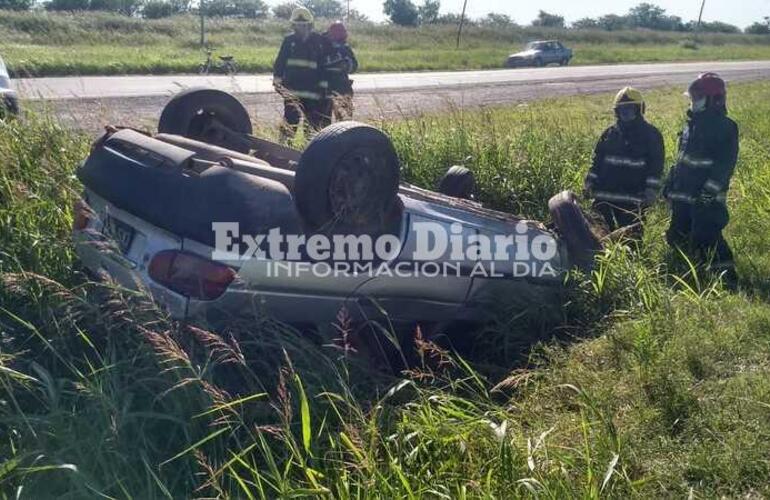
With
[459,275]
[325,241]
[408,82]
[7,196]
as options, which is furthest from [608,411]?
[408,82]

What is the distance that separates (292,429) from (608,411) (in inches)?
52.4

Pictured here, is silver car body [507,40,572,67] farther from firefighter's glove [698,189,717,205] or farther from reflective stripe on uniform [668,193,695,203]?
firefighter's glove [698,189,717,205]

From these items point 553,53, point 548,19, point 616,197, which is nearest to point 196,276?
point 616,197


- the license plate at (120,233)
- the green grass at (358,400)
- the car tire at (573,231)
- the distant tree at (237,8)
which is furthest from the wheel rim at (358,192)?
the distant tree at (237,8)

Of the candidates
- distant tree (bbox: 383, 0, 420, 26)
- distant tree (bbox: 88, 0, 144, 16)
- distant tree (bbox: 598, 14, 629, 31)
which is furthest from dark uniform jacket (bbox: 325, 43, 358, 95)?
distant tree (bbox: 598, 14, 629, 31)

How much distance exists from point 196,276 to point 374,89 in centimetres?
1540

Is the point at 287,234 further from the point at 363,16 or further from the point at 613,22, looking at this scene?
the point at 613,22

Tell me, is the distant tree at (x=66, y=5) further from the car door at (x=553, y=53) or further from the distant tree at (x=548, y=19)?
the distant tree at (x=548, y=19)

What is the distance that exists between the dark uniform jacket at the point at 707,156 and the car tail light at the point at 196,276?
3.76m

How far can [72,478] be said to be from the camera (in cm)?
276

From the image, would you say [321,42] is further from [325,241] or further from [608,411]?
[608,411]

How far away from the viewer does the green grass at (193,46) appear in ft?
66.6

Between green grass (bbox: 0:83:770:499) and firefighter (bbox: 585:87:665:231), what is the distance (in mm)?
1143

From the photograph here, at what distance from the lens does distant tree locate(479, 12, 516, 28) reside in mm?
57291
